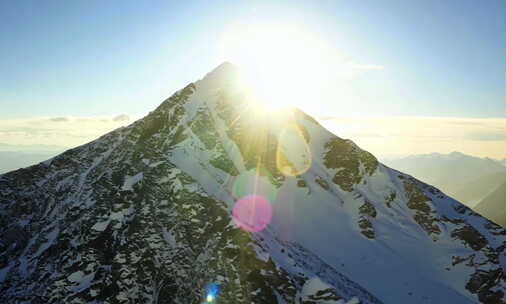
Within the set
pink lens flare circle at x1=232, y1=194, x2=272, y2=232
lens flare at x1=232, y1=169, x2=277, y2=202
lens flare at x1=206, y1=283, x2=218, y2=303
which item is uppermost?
lens flare at x1=232, y1=169, x2=277, y2=202

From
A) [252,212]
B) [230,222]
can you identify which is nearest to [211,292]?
[230,222]

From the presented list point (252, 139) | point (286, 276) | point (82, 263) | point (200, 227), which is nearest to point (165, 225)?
point (200, 227)

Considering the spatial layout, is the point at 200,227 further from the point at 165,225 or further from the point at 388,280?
the point at 388,280

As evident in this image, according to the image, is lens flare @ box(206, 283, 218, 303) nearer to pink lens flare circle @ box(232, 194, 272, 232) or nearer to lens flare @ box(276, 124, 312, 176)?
pink lens flare circle @ box(232, 194, 272, 232)

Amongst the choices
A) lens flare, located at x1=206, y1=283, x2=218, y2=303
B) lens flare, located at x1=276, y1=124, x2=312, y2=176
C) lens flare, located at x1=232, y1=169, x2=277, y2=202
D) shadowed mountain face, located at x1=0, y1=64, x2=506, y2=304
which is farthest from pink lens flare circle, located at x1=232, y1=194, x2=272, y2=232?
lens flare, located at x1=276, y1=124, x2=312, y2=176

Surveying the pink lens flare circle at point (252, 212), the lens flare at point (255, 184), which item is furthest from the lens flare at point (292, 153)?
the pink lens flare circle at point (252, 212)
